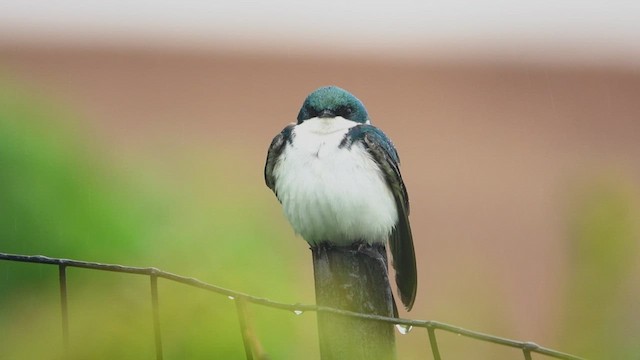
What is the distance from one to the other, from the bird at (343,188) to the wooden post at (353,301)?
0.19 m

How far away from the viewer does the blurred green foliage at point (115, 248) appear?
0.37 m

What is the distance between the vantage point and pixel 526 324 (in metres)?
2.71

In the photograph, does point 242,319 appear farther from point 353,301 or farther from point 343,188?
point 343,188

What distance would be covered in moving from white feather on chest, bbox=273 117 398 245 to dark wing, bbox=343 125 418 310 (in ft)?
0.04

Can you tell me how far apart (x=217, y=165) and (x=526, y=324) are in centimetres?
223

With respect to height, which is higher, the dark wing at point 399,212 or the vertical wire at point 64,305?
the dark wing at point 399,212

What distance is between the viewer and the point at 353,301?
2.41 feet

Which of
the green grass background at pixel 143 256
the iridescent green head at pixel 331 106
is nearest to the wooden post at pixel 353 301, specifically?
the green grass background at pixel 143 256

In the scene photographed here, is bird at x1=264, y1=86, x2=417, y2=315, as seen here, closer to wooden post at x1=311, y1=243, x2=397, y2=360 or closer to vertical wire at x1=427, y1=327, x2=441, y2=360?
wooden post at x1=311, y1=243, x2=397, y2=360

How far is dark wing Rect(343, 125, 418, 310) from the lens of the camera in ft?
3.56

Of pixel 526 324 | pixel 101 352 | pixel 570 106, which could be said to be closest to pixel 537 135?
pixel 570 106

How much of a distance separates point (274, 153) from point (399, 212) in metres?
0.16

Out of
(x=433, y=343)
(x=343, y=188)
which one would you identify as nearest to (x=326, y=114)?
(x=343, y=188)

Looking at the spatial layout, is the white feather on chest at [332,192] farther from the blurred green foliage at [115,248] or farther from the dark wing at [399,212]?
the blurred green foliage at [115,248]
